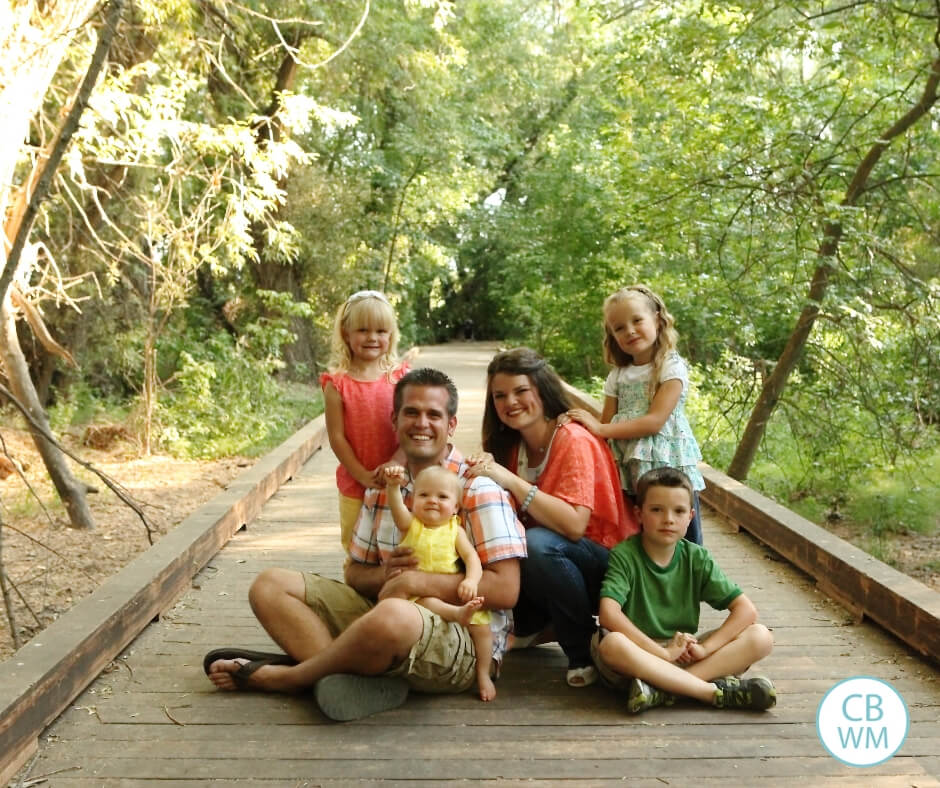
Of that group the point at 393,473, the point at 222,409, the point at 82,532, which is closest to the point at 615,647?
the point at 393,473

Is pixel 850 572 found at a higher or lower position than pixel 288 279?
lower

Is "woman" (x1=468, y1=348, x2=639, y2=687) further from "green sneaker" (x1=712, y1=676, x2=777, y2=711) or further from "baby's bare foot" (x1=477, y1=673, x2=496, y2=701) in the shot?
"green sneaker" (x1=712, y1=676, x2=777, y2=711)

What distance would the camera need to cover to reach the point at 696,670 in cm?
342

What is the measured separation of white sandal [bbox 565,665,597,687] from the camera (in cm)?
359

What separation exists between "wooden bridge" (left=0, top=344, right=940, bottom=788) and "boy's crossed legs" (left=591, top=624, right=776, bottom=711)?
2.6 inches

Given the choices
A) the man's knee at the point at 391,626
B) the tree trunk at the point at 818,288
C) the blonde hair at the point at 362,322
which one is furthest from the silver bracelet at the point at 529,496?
the tree trunk at the point at 818,288

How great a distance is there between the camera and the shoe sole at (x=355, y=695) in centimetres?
326

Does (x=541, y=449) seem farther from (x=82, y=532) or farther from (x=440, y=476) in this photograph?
(x=82, y=532)

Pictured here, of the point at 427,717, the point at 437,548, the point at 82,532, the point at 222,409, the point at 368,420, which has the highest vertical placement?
the point at 368,420

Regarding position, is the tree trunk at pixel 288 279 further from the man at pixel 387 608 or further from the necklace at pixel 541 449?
the man at pixel 387 608

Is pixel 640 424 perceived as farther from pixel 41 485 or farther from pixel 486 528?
pixel 41 485

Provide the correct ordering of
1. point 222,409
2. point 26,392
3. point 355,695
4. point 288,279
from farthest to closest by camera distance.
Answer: point 288,279 < point 222,409 < point 26,392 < point 355,695

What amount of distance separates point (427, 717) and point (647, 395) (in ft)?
5.47

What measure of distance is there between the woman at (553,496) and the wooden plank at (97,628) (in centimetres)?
161
